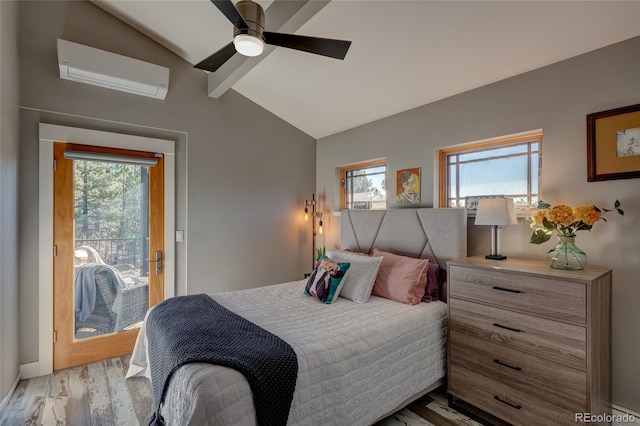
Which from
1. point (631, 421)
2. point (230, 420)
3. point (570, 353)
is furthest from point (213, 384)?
point (631, 421)

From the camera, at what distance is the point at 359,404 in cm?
171

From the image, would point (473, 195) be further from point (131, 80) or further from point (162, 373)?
point (131, 80)

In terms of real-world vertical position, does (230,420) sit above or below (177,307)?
below

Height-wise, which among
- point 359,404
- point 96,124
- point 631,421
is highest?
Result: point 96,124

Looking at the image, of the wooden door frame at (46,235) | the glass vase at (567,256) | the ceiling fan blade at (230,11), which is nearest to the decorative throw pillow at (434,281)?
the glass vase at (567,256)

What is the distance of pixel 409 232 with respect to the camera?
3006mm

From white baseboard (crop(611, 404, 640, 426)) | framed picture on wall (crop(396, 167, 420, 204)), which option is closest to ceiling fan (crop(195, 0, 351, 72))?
framed picture on wall (crop(396, 167, 420, 204))

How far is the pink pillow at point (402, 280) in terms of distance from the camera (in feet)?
8.01

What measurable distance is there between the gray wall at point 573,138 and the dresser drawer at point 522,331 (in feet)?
1.94

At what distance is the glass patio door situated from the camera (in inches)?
108

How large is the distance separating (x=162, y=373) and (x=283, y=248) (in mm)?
2622

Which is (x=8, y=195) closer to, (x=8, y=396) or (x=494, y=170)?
(x=8, y=396)

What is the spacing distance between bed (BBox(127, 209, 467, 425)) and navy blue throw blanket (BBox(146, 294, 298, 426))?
0.15 feet

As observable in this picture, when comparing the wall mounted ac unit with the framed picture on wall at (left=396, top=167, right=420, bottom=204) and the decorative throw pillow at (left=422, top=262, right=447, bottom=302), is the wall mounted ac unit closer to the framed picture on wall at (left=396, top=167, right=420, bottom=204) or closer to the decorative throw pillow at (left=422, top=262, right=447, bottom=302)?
the framed picture on wall at (left=396, top=167, right=420, bottom=204)
